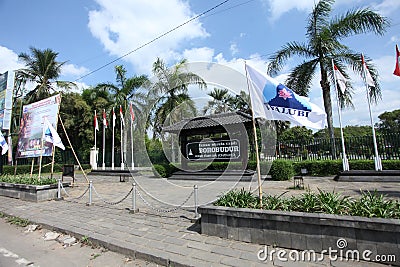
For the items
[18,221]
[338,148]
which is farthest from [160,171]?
[338,148]

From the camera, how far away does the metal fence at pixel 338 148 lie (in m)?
12.1

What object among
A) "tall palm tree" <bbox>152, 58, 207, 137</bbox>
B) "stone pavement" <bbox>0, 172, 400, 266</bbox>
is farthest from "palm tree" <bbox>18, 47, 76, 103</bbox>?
"stone pavement" <bbox>0, 172, 400, 266</bbox>

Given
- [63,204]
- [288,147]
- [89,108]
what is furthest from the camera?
[89,108]

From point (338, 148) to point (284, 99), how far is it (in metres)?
11.9

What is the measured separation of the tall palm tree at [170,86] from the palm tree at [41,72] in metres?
12.2

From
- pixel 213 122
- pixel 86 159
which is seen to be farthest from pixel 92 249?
pixel 86 159

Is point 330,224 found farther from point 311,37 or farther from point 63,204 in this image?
point 311,37

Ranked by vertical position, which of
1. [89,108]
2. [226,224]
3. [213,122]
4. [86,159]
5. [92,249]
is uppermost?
[89,108]

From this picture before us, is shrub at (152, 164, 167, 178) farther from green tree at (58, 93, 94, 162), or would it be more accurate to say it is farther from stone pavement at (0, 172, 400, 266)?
green tree at (58, 93, 94, 162)

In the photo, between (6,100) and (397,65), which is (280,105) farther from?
(6,100)

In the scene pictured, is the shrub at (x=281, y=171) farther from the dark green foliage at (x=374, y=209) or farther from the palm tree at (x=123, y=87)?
the palm tree at (x=123, y=87)

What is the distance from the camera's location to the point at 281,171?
40.2 feet

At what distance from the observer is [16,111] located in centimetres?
2630

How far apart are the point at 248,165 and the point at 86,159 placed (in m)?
19.8
